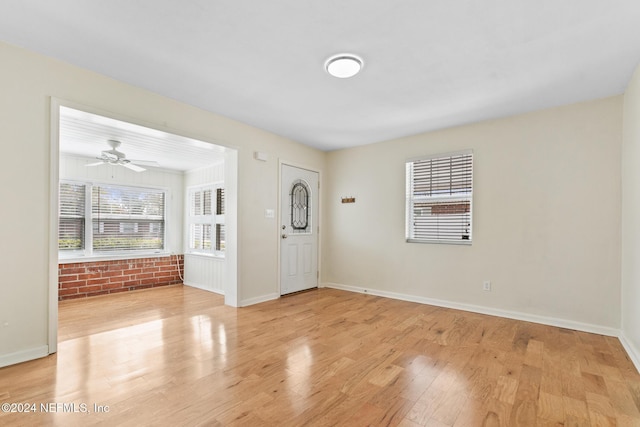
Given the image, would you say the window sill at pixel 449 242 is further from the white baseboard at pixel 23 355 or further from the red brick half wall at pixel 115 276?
the red brick half wall at pixel 115 276

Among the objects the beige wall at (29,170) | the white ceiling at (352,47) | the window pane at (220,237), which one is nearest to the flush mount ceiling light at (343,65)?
the white ceiling at (352,47)

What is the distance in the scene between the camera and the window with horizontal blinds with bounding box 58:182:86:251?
5051 millimetres

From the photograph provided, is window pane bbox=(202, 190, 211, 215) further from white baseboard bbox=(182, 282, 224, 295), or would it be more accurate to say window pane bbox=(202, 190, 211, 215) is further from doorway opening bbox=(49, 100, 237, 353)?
white baseboard bbox=(182, 282, 224, 295)

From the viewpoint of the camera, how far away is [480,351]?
2.77m

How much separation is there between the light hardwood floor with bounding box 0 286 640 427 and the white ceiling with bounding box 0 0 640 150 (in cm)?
255

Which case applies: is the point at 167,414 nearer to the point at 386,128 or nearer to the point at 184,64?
the point at 184,64

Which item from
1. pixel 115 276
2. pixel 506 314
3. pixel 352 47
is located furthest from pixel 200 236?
pixel 506 314

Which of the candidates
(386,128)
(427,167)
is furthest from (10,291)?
(427,167)

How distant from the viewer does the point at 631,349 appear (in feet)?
8.78

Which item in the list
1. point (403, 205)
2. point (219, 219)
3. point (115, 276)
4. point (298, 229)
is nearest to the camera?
point (403, 205)

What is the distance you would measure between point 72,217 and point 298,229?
3.85m

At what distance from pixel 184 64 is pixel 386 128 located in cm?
275

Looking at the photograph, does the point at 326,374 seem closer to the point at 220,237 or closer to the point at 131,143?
the point at 220,237

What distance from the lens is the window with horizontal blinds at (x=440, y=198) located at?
4156 millimetres
